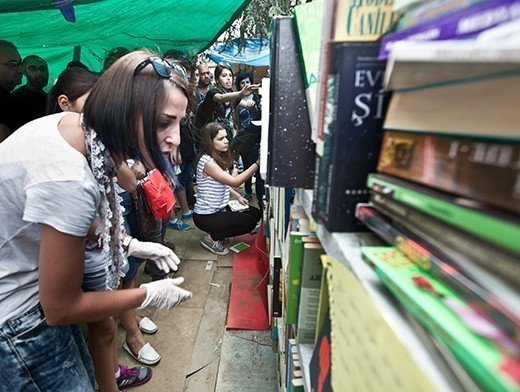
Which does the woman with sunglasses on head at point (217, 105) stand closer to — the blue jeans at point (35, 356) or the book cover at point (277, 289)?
the book cover at point (277, 289)

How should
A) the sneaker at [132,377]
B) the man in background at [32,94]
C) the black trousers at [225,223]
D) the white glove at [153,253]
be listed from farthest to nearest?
the black trousers at [225,223]
the man in background at [32,94]
the sneaker at [132,377]
the white glove at [153,253]

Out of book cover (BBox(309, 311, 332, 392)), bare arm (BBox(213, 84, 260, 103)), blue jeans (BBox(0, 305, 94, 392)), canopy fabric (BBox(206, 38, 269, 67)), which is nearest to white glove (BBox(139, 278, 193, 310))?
blue jeans (BBox(0, 305, 94, 392))

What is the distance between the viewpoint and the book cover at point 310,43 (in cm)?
69

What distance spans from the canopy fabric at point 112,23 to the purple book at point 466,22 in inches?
84.1

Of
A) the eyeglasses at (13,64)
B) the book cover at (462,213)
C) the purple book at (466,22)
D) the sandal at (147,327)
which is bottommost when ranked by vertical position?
the sandal at (147,327)

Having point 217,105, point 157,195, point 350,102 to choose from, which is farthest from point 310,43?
point 217,105

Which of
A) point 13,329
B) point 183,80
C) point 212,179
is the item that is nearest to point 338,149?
point 183,80

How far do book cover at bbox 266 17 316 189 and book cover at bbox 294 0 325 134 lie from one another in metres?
0.02

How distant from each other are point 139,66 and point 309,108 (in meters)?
0.54

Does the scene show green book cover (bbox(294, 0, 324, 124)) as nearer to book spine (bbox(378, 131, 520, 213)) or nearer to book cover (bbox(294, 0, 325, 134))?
book cover (bbox(294, 0, 325, 134))

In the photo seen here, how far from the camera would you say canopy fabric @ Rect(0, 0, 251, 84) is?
93.4 inches

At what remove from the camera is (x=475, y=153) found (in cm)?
30

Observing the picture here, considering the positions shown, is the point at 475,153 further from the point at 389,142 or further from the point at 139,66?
the point at 139,66

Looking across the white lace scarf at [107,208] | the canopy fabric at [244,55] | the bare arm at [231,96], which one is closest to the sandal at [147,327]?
the white lace scarf at [107,208]
